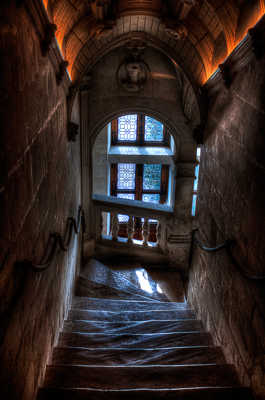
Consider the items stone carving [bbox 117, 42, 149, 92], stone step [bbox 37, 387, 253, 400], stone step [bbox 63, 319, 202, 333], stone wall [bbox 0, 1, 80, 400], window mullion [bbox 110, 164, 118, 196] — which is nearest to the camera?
stone wall [bbox 0, 1, 80, 400]

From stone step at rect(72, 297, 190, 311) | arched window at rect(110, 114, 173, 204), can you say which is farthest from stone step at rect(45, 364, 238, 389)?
arched window at rect(110, 114, 173, 204)

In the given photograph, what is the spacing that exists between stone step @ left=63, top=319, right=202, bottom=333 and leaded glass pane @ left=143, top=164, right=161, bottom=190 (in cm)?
590

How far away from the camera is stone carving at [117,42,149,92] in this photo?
15.1ft

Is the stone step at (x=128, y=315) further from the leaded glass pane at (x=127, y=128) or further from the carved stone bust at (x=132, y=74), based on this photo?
the leaded glass pane at (x=127, y=128)

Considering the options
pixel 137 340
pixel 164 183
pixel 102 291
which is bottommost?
pixel 102 291

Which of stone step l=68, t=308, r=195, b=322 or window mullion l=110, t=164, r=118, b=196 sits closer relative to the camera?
stone step l=68, t=308, r=195, b=322

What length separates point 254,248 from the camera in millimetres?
1751

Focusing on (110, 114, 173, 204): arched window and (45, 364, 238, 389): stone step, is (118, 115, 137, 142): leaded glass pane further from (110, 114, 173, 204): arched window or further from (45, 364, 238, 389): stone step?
(45, 364, 238, 389): stone step

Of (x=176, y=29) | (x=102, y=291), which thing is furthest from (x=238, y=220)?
(x=102, y=291)

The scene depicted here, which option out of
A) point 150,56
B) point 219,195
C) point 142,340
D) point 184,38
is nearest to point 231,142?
point 219,195

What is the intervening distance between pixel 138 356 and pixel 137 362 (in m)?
0.08

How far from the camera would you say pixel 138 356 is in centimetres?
217

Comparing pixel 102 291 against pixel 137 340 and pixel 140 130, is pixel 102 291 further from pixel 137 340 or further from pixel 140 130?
pixel 140 130

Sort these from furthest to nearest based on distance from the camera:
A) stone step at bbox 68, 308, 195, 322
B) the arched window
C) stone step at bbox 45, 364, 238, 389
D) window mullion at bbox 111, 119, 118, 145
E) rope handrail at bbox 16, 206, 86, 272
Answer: window mullion at bbox 111, 119, 118, 145, the arched window, stone step at bbox 68, 308, 195, 322, stone step at bbox 45, 364, 238, 389, rope handrail at bbox 16, 206, 86, 272
